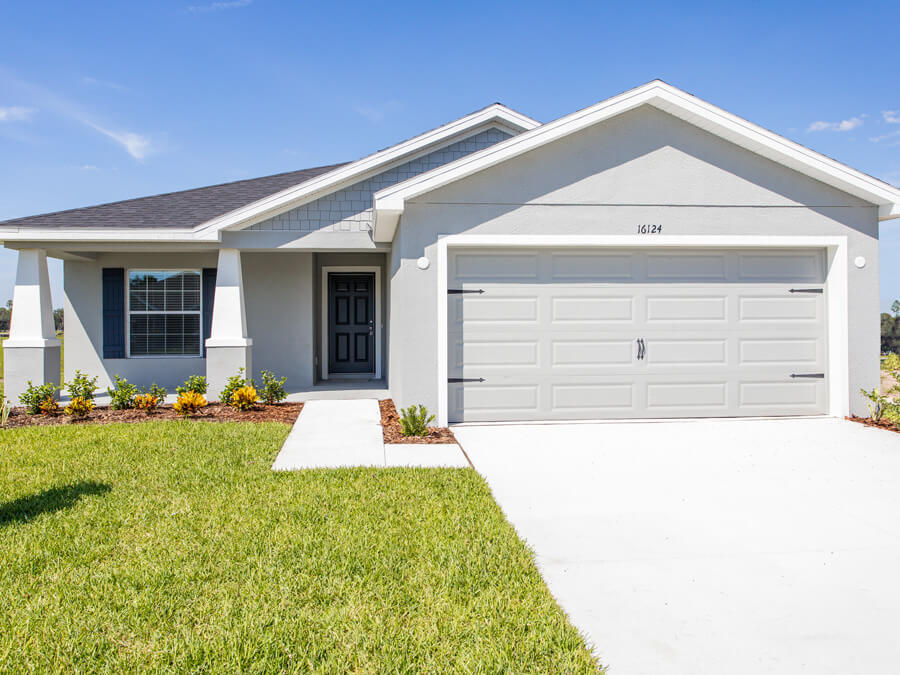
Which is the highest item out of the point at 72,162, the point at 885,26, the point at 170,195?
the point at 885,26

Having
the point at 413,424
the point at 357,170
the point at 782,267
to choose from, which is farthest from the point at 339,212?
the point at 782,267

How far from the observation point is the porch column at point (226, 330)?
9711 mm

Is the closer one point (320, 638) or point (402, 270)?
point (320, 638)

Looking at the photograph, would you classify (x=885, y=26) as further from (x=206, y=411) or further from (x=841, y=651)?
(x=206, y=411)

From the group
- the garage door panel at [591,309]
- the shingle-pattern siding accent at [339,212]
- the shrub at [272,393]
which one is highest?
the shingle-pattern siding accent at [339,212]

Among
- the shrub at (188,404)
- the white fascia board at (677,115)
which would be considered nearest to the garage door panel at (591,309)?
the white fascia board at (677,115)

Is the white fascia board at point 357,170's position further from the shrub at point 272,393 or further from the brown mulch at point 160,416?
the brown mulch at point 160,416

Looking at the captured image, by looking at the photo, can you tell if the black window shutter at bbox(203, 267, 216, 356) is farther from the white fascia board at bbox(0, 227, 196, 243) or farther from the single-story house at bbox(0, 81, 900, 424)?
the single-story house at bbox(0, 81, 900, 424)

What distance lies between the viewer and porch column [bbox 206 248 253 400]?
382 inches

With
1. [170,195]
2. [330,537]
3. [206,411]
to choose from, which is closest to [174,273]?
[170,195]

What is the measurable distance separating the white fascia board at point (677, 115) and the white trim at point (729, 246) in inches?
30.3

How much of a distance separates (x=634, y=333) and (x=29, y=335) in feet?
32.7

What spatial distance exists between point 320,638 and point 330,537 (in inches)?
45.8

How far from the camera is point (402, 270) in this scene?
7730 millimetres
